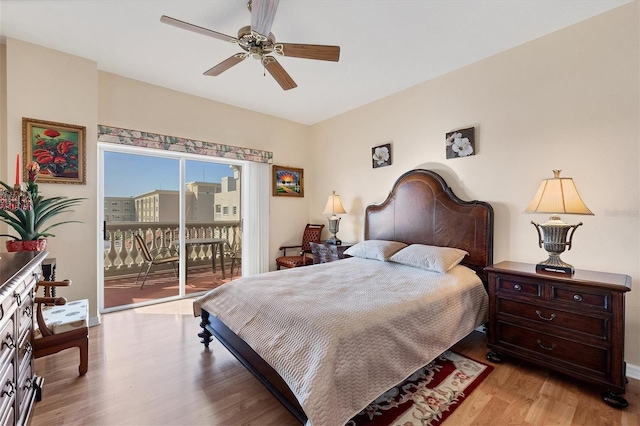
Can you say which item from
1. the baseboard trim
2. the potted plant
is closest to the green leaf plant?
the potted plant

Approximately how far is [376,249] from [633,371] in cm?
216

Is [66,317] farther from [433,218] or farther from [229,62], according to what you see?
[433,218]

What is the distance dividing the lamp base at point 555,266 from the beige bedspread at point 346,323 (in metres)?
0.52

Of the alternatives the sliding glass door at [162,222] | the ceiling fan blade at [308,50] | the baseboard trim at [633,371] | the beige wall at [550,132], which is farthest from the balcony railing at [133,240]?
the baseboard trim at [633,371]

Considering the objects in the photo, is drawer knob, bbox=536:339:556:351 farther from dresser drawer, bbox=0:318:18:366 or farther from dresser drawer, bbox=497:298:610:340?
dresser drawer, bbox=0:318:18:366

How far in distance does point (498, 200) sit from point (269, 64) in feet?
8.17

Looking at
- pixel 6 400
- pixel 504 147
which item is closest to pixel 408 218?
pixel 504 147

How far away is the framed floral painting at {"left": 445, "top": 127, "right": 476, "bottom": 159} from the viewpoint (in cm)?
296

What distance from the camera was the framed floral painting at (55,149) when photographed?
269 cm

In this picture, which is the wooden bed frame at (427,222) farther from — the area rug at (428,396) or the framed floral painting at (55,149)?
the framed floral painting at (55,149)

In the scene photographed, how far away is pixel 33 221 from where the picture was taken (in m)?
2.48

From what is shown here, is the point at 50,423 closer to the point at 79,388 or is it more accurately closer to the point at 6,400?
the point at 79,388

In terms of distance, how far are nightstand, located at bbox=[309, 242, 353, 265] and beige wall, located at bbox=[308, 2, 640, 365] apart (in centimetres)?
133

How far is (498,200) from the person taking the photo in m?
2.79
